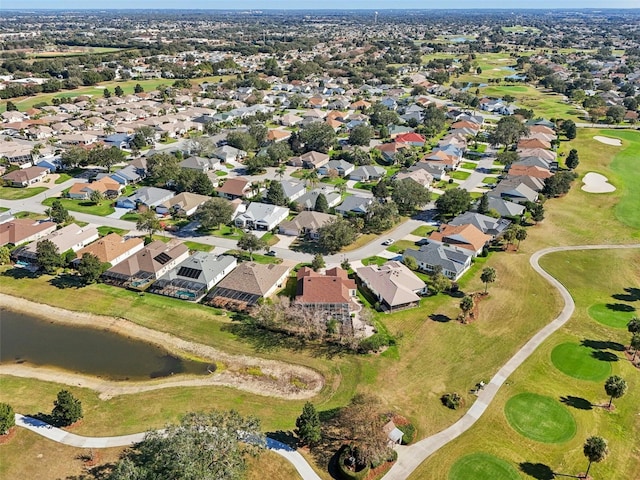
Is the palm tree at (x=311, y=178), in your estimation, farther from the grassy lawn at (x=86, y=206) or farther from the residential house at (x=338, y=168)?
the grassy lawn at (x=86, y=206)

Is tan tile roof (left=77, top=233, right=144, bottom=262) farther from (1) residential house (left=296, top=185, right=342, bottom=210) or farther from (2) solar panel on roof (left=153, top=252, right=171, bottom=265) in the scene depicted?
(1) residential house (left=296, top=185, right=342, bottom=210)

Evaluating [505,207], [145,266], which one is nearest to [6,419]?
[145,266]

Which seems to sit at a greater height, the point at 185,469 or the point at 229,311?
the point at 185,469

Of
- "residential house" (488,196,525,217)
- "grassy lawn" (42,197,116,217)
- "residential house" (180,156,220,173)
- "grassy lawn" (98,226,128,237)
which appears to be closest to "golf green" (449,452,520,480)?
"residential house" (488,196,525,217)

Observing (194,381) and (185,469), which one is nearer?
(185,469)

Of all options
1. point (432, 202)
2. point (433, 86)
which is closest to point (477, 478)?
point (432, 202)

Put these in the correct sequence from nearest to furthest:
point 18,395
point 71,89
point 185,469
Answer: point 185,469
point 18,395
point 71,89

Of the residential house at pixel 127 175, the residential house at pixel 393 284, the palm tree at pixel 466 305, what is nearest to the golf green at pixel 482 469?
the palm tree at pixel 466 305

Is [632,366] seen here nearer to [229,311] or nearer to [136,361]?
[229,311]
